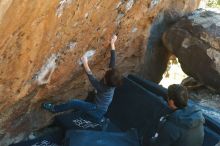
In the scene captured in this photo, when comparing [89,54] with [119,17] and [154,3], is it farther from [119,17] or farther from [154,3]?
[154,3]

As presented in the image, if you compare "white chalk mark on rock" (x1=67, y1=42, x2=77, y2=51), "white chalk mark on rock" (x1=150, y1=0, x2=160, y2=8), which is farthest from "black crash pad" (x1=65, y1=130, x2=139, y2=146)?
"white chalk mark on rock" (x1=150, y1=0, x2=160, y2=8)

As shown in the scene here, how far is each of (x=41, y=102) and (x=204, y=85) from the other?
2.76 meters

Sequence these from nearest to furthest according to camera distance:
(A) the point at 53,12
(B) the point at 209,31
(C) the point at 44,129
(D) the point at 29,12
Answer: (D) the point at 29,12, (A) the point at 53,12, (C) the point at 44,129, (B) the point at 209,31

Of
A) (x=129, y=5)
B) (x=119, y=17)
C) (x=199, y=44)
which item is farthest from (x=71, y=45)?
(x=199, y=44)

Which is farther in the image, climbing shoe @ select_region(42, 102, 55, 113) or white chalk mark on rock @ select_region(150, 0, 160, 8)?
white chalk mark on rock @ select_region(150, 0, 160, 8)

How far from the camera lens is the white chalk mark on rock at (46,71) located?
15.4 feet

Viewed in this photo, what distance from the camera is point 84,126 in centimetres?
573

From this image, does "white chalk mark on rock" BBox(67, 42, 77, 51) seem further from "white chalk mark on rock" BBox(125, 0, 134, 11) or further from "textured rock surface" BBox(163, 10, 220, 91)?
"textured rock surface" BBox(163, 10, 220, 91)

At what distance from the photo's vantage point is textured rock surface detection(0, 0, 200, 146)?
3816 millimetres

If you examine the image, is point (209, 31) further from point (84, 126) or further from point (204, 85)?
point (84, 126)

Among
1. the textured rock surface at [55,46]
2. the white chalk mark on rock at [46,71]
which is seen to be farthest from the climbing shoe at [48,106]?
the white chalk mark on rock at [46,71]

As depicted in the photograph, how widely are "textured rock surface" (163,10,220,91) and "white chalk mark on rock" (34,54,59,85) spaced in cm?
257

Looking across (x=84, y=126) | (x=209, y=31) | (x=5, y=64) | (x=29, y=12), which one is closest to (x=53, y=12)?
(x=29, y=12)

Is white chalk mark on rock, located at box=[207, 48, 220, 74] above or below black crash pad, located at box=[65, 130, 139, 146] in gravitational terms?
above
